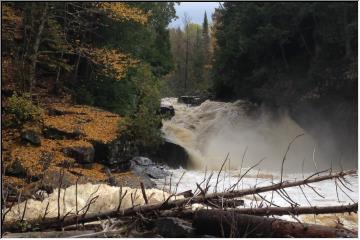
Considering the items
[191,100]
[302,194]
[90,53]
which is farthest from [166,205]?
[191,100]

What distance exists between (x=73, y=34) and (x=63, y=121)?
4.33m

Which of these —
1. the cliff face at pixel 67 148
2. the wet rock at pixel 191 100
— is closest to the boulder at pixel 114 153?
the cliff face at pixel 67 148

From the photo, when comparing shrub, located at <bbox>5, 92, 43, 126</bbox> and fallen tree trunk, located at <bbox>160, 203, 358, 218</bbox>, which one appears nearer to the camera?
fallen tree trunk, located at <bbox>160, 203, 358, 218</bbox>

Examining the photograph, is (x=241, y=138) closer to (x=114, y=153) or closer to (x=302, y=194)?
(x=114, y=153)

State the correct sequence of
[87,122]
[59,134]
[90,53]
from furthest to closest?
[90,53], [87,122], [59,134]

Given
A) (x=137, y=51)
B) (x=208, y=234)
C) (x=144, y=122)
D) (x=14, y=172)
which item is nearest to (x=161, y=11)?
(x=137, y=51)

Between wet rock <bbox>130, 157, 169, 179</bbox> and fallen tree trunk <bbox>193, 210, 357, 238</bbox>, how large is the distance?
10119 mm

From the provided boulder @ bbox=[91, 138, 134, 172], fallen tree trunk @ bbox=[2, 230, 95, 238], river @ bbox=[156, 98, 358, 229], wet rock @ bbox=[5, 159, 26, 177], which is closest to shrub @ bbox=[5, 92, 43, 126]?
wet rock @ bbox=[5, 159, 26, 177]

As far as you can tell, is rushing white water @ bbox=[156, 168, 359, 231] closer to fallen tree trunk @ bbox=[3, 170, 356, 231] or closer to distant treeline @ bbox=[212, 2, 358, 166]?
fallen tree trunk @ bbox=[3, 170, 356, 231]

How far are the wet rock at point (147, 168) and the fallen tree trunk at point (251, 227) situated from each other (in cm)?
1012

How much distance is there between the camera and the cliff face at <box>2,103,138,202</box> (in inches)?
479

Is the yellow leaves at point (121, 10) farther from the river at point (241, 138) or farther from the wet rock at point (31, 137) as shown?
the river at point (241, 138)

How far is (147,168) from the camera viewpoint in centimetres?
1587

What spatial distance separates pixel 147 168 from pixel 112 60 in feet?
12.5
